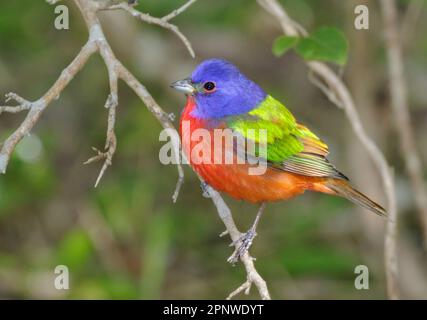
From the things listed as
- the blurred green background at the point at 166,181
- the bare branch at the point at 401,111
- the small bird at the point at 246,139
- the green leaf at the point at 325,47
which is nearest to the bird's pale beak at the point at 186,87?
the small bird at the point at 246,139

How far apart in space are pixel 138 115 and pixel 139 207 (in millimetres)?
901

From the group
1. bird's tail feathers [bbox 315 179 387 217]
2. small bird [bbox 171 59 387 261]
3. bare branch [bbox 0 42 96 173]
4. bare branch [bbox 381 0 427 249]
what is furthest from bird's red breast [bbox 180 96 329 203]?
bare branch [bbox 381 0 427 249]

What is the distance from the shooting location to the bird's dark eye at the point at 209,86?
16.9 feet

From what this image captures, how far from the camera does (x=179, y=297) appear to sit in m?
7.11

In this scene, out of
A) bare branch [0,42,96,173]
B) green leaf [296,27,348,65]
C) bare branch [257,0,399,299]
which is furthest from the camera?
bare branch [257,0,399,299]

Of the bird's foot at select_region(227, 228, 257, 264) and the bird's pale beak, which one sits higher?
the bird's pale beak

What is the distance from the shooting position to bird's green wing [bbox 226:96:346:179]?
5.10 meters

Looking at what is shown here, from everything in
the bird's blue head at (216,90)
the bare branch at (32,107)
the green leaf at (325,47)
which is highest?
the green leaf at (325,47)

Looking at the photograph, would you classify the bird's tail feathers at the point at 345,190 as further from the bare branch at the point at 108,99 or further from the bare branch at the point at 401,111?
the bare branch at the point at 401,111

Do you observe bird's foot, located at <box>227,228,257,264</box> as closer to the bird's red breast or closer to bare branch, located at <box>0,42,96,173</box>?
the bird's red breast

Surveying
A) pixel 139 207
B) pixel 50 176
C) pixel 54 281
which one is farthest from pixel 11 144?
pixel 139 207

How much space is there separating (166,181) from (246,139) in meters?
2.89

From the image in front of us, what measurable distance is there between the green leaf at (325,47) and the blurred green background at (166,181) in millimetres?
1991

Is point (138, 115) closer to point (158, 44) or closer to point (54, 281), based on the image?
point (158, 44)
